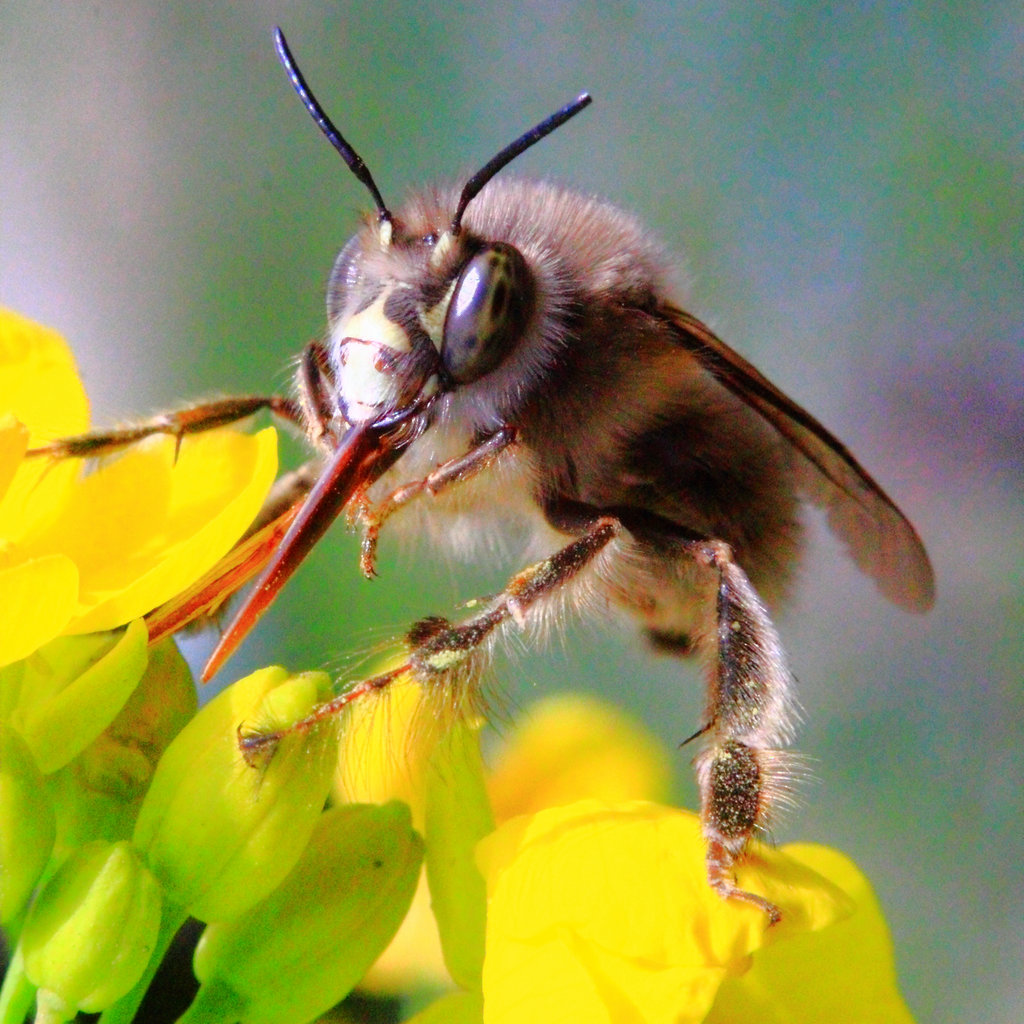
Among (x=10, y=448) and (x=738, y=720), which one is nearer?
(x=10, y=448)

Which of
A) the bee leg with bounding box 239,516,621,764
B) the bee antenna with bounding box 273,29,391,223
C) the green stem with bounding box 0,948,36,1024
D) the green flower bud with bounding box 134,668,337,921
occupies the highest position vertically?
the bee antenna with bounding box 273,29,391,223

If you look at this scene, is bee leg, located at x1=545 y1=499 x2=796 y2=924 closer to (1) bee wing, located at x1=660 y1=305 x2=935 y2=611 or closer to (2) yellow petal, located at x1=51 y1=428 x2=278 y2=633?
(1) bee wing, located at x1=660 y1=305 x2=935 y2=611

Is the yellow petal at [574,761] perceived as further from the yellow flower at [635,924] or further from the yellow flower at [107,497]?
the yellow flower at [107,497]

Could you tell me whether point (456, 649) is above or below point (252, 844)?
above

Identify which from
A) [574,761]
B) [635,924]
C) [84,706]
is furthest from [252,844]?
[574,761]

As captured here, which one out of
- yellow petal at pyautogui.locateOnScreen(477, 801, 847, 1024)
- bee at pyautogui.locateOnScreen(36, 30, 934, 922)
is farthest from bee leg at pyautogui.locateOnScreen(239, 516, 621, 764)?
yellow petal at pyautogui.locateOnScreen(477, 801, 847, 1024)

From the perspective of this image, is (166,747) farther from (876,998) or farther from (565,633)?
(876,998)

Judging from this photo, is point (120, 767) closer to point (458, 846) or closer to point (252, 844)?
point (252, 844)
